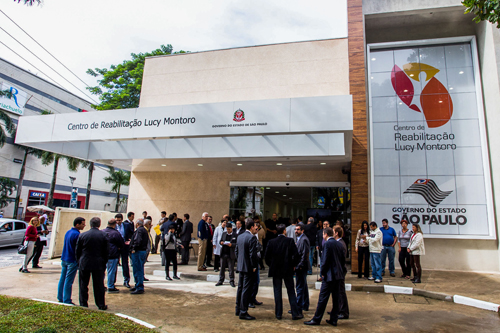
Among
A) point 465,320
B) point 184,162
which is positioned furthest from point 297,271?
point 184,162

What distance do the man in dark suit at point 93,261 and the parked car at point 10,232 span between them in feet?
38.9

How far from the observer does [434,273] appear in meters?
9.76

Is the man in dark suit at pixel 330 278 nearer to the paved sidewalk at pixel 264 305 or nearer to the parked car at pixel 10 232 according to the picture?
the paved sidewalk at pixel 264 305

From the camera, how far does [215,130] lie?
30.3 feet

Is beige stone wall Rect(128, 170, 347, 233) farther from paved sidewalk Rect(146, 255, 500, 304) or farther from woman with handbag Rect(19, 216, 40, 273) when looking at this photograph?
woman with handbag Rect(19, 216, 40, 273)

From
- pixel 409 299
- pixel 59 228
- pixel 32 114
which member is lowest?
pixel 409 299

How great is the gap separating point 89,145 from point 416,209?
11.7 meters

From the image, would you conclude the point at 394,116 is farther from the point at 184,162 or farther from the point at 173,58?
the point at 173,58

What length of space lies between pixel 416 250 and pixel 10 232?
1688 centimetres

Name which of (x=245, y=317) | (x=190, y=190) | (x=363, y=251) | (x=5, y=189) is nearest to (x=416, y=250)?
(x=363, y=251)

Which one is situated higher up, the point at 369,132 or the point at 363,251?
the point at 369,132

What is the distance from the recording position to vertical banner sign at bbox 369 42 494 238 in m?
10.4

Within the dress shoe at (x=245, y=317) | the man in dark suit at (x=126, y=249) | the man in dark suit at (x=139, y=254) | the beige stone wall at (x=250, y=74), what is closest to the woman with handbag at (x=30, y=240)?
the man in dark suit at (x=126, y=249)

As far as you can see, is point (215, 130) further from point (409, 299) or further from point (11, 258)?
point (11, 258)
